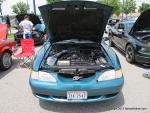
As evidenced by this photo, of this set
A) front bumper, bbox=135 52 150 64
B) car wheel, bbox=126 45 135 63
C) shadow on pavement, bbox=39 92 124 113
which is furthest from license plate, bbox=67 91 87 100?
car wheel, bbox=126 45 135 63

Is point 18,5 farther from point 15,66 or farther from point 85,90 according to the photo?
point 85,90

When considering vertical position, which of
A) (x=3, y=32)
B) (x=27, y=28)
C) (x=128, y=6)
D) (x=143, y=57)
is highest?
(x=128, y=6)

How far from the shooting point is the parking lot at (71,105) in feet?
13.7

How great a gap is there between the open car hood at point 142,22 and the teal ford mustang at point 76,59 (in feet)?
8.09

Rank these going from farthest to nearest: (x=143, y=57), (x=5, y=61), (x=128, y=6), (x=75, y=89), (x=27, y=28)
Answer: (x=128, y=6), (x=27, y=28), (x=5, y=61), (x=143, y=57), (x=75, y=89)

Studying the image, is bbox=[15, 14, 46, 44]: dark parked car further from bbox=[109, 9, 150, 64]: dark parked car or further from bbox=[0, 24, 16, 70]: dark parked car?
bbox=[109, 9, 150, 64]: dark parked car

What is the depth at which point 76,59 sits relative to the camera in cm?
483

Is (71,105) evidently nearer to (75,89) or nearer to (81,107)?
(81,107)

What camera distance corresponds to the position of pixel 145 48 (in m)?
6.58

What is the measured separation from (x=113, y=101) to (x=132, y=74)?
2.05m

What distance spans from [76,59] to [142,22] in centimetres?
354

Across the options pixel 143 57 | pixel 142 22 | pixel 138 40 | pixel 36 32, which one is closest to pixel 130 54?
pixel 138 40

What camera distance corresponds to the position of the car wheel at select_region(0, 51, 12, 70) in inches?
266

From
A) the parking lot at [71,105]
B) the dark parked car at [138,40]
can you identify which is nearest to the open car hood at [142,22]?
the dark parked car at [138,40]
